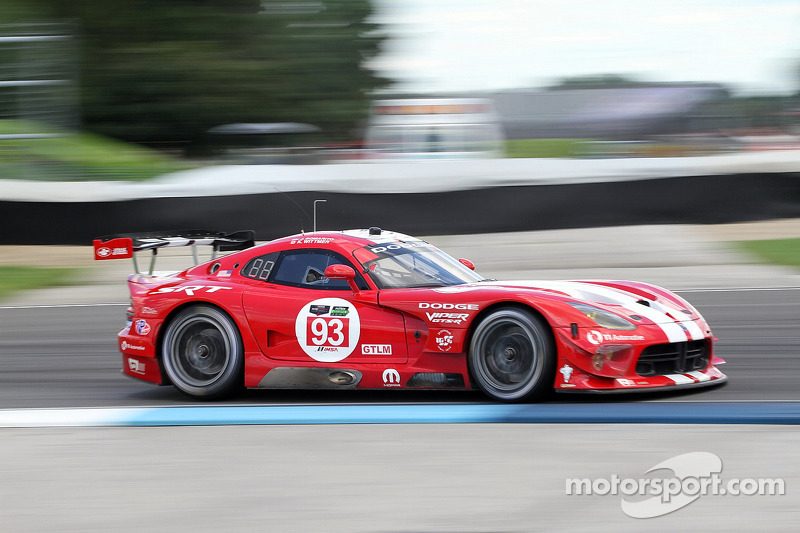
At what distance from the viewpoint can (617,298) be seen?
7062 mm

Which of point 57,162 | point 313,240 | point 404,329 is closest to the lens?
point 404,329

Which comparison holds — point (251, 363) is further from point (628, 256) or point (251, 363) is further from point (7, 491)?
point (628, 256)

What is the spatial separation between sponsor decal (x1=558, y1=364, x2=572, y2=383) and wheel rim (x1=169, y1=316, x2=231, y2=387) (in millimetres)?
2333

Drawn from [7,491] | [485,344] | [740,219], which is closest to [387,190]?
[740,219]

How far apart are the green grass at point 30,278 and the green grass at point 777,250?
946 centimetres

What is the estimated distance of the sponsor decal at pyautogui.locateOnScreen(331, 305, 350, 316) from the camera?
710 centimetres

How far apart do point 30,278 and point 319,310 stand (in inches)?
358

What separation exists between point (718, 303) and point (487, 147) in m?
8.67

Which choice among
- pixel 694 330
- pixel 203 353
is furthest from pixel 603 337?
pixel 203 353

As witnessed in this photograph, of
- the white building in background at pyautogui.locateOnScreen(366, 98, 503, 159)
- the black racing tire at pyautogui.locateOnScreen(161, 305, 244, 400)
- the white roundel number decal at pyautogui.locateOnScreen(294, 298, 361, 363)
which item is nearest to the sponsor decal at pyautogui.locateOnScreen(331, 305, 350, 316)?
the white roundel number decal at pyautogui.locateOnScreen(294, 298, 361, 363)

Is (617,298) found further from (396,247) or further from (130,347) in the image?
(130,347)

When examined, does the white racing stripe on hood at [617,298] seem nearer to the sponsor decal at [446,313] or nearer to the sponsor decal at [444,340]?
the sponsor decal at [446,313]

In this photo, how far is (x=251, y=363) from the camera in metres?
7.41

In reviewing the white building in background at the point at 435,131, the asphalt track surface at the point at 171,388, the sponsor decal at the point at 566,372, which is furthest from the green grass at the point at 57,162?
the sponsor decal at the point at 566,372
